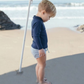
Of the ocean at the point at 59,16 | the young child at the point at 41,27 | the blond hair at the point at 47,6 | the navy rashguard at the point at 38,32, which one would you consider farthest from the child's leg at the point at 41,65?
the ocean at the point at 59,16

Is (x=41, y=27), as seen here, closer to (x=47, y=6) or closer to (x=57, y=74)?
(x=47, y=6)

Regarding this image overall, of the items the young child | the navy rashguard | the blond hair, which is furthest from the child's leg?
the blond hair

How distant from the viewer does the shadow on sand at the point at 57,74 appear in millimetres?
2360

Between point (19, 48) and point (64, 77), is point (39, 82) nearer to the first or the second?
point (64, 77)

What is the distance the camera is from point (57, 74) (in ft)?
8.41

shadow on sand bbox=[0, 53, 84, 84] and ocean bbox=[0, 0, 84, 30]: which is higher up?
shadow on sand bbox=[0, 53, 84, 84]

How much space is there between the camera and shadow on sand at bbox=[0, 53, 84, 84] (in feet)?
7.74

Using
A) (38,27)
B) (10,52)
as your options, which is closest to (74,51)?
(10,52)

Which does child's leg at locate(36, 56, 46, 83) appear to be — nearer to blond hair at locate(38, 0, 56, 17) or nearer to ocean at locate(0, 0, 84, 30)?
blond hair at locate(38, 0, 56, 17)

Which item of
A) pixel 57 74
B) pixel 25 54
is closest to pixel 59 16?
pixel 25 54

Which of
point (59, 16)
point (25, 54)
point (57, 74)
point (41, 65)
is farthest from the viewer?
point (59, 16)

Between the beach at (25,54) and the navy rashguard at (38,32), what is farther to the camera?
the beach at (25,54)

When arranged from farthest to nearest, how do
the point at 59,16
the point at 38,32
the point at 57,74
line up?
the point at 59,16, the point at 57,74, the point at 38,32

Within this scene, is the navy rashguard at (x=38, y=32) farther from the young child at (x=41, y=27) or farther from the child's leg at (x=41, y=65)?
the child's leg at (x=41, y=65)
